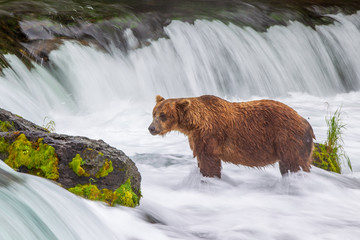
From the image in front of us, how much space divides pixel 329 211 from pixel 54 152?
87.0 inches

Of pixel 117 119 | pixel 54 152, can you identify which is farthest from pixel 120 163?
pixel 117 119

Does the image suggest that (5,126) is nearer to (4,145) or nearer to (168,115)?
(4,145)

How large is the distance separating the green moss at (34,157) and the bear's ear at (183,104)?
122 cm

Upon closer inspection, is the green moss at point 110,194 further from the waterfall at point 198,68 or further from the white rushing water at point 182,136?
the waterfall at point 198,68

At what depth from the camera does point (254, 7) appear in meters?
12.9

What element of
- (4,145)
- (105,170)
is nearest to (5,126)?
(4,145)

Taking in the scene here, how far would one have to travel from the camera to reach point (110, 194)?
3.62m

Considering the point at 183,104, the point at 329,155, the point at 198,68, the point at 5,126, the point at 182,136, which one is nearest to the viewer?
the point at 5,126

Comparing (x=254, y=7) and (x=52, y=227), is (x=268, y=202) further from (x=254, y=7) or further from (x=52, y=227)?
(x=254, y=7)

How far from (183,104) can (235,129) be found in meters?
0.48

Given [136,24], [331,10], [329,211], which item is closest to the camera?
[329,211]

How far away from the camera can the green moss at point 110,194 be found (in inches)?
140

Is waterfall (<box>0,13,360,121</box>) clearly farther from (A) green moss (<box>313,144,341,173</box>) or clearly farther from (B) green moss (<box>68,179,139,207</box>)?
(A) green moss (<box>313,144,341,173</box>)

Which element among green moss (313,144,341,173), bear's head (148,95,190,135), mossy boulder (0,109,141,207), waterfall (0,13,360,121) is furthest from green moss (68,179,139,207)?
waterfall (0,13,360,121)
